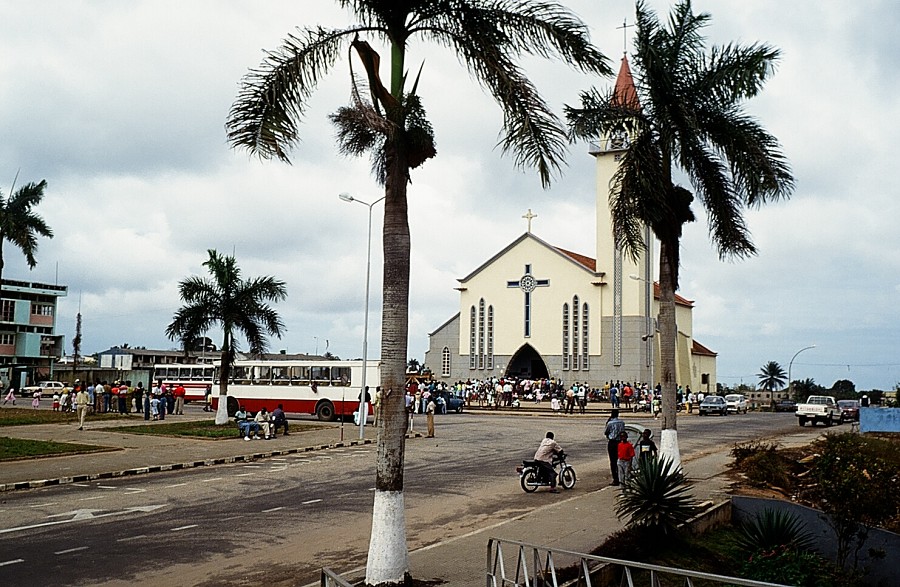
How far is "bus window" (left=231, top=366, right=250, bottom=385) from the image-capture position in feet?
131

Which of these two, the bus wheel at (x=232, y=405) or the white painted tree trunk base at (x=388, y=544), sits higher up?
the bus wheel at (x=232, y=405)

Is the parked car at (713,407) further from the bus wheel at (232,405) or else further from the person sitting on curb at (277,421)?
the person sitting on curb at (277,421)

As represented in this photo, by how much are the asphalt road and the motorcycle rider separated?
2.19 feet

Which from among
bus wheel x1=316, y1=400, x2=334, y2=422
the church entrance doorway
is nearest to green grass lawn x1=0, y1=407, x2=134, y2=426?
bus wheel x1=316, y1=400, x2=334, y2=422

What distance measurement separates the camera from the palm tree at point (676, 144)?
17078 mm

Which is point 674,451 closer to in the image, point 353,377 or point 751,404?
point 353,377

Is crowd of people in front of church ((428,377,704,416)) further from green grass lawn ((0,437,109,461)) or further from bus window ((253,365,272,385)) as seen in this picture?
green grass lawn ((0,437,109,461))

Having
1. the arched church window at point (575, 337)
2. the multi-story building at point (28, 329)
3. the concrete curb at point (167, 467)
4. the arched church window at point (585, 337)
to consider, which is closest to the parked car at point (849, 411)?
the arched church window at point (585, 337)

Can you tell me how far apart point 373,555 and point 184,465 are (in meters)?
14.3

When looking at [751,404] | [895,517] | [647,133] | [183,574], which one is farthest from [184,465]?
[751,404]

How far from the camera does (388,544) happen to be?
8.57m

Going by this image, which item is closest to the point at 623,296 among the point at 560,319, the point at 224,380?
the point at 560,319

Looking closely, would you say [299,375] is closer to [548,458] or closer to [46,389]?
[548,458]

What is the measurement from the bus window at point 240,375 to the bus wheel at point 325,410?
405cm
